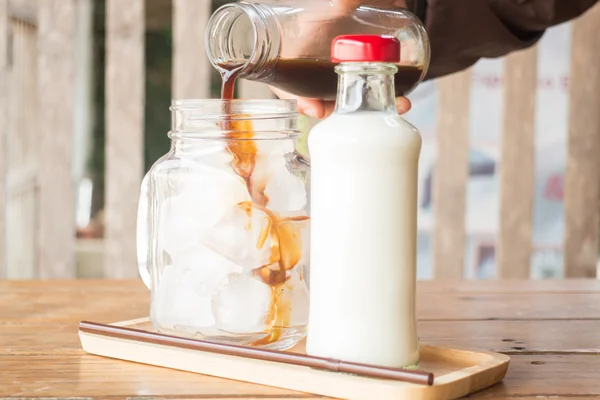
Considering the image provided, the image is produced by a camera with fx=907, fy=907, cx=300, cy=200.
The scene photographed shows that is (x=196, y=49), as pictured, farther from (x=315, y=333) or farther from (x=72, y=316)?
(x=315, y=333)

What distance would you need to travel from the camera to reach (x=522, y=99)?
2.44 metres

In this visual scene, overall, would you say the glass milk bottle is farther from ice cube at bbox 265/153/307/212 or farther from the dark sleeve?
the dark sleeve

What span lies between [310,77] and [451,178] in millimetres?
1492

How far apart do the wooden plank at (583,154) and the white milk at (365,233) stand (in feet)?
5.94

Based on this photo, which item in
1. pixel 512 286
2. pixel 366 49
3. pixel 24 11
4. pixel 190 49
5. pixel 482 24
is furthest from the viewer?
pixel 24 11

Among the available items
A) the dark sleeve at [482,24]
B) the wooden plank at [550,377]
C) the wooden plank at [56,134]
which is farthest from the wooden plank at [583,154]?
the wooden plank at [550,377]

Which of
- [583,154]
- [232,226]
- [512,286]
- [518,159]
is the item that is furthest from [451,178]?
[232,226]

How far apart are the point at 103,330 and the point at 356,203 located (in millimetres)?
322

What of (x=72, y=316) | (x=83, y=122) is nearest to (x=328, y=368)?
(x=72, y=316)

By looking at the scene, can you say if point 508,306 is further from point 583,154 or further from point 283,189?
point 583,154

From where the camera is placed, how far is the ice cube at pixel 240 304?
849 mm

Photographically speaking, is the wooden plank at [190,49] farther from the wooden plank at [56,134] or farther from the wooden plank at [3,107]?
the wooden plank at [3,107]

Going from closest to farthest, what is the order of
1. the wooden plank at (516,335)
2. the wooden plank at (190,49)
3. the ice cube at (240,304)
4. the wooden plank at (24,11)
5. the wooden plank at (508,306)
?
the ice cube at (240,304), the wooden plank at (516,335), the wooden plank at (508,306), the wooden plank at (190,49), the wooden plank at (24,11)

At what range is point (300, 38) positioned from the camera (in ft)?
3.23
